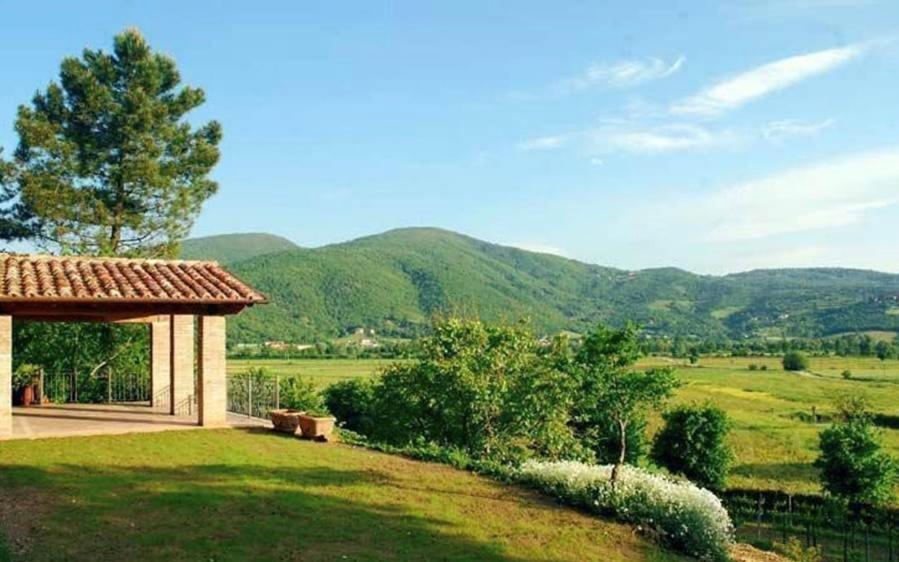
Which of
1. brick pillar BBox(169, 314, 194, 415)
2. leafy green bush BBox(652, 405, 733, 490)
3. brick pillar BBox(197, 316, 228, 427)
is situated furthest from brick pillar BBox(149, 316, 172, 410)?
leafy green bush BBox(652, 405, 733, 490)

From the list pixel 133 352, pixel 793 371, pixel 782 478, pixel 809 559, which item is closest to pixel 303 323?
pixel 793 371

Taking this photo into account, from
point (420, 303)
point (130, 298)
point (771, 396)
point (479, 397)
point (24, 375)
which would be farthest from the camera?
point (420, 303)

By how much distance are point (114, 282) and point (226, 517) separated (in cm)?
908

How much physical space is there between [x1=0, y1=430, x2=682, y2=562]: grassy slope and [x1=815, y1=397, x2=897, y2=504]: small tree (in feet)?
86.9

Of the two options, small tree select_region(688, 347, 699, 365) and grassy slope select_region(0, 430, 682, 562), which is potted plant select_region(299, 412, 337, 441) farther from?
small tree select_region(688, 347, 699, 365)

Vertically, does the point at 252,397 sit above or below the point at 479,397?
below

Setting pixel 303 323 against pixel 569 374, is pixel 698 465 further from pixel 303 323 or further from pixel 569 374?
pixel 303 323

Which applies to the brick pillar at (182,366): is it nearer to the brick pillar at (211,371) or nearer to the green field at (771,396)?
the brick pillar at (211,371)

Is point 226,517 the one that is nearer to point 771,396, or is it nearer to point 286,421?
Answer: point 286,421

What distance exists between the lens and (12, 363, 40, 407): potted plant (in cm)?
2338

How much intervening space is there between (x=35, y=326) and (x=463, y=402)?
13.6m

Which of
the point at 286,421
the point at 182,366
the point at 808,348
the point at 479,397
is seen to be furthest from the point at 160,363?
the point at 808,348

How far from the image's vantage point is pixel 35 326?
23797 millimetres

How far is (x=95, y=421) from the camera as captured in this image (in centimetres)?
1936
